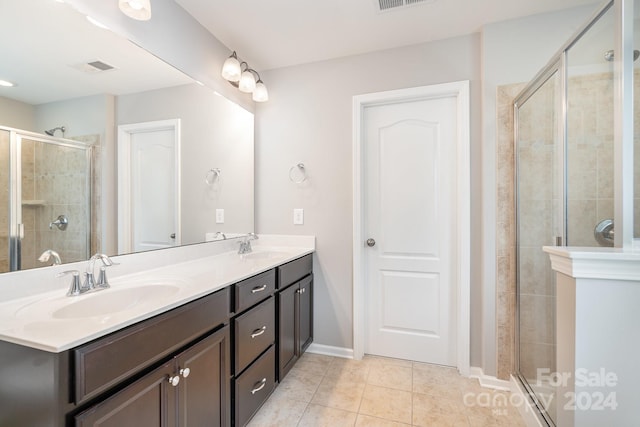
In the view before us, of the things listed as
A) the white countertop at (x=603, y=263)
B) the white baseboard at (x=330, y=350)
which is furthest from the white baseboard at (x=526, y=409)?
the white baseboard at (x=330, y=350)

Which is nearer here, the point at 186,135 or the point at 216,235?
the point at 186,135

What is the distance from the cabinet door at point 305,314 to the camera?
2.02 metres

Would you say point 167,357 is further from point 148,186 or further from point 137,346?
point 148,186

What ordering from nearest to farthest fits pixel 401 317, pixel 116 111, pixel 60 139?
1. pixel 60 139
2. pixel 116 111
3. pixel 401 317

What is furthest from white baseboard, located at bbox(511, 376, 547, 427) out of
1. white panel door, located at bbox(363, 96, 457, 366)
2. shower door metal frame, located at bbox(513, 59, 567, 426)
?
white panel door, located at bbox(363, 96, 457, 366)

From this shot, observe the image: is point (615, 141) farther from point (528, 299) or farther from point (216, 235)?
point (216, 235)

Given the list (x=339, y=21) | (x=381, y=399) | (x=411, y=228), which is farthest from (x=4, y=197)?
(x=411, y=228)

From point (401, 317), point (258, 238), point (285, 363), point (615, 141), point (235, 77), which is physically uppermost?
point (235, 77)

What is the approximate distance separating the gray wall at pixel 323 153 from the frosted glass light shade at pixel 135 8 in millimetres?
1154

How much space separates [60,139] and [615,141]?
7.29ft

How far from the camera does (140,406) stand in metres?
0.87

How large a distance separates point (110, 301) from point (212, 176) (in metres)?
1.07

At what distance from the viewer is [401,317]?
2.18 m

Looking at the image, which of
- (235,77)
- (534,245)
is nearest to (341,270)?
(534,245)
